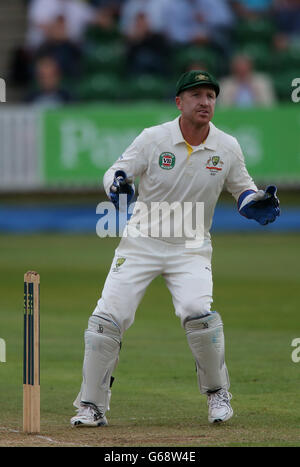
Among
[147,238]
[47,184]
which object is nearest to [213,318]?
[147,238]

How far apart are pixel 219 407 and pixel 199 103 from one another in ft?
5.74

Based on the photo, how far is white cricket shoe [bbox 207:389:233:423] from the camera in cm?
627

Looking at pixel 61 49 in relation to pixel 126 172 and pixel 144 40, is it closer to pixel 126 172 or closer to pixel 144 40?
pixel 144 40

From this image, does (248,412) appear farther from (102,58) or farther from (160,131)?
(102,58)

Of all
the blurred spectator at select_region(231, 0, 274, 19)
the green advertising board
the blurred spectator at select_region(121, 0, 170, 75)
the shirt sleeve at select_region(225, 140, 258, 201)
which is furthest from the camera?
the blurred spectator at select_region(231, 0, 274, 19)

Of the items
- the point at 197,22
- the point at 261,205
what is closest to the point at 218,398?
the point at 261,205

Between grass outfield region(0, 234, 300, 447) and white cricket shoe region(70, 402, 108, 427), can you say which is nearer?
grass outfield region(0, 234, 300, 447)

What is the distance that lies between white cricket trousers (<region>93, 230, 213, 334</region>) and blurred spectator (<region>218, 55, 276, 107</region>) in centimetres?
1225

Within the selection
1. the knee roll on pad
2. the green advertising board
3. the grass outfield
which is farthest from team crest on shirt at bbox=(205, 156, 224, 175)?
the green advertising board

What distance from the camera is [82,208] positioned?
18.5m

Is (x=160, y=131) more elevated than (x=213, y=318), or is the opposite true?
(x=160, y=131)

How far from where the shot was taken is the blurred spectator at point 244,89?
60.8ft

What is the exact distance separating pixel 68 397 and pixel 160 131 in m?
1.94

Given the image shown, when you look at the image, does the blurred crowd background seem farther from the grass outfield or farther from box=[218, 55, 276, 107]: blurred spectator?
the grass outfield
